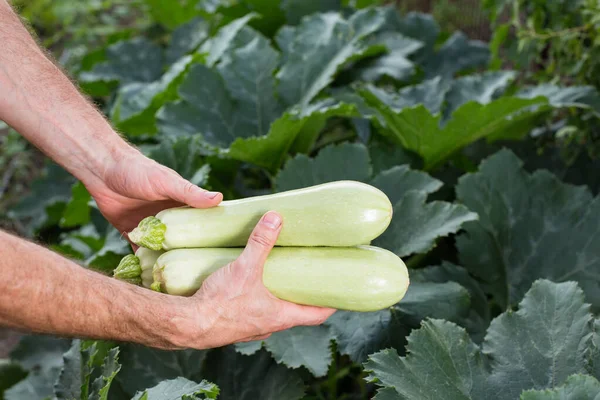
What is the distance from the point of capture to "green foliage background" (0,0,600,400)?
1.57 m

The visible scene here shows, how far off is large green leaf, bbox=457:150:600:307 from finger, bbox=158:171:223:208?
3.22 feet

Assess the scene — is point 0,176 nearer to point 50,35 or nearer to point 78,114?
point 50,35

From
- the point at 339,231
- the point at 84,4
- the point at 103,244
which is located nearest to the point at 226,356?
the point at 339,231

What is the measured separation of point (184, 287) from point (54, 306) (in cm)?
29

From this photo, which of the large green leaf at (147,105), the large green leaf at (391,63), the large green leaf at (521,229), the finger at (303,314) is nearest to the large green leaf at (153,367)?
the finger at (303,314)

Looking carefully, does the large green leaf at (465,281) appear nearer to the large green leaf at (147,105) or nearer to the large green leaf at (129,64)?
the large green leaf at (147,105)

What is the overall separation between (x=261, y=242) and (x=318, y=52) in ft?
5.23

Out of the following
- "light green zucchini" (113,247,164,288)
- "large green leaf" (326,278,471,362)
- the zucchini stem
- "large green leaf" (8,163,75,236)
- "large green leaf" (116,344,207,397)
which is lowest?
"large green leaf" (8,163,75,236)

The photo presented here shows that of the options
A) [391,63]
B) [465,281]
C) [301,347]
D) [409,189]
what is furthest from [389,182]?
[391,63]

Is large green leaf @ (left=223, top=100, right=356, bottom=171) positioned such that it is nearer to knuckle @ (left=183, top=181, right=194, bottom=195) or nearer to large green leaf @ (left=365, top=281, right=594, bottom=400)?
knuckle @ (left=183, top=181, right=194, bottom=195)

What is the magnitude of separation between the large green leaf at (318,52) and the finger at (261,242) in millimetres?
1303

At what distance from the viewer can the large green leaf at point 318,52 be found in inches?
106

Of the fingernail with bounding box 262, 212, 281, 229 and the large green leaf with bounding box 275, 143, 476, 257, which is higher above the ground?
the fingernail with bounding box 262, 212, 281, 229

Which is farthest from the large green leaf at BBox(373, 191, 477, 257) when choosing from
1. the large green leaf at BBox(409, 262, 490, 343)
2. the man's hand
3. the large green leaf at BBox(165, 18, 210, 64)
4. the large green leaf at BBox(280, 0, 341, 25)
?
the large green leaf at BBox(165, 18, 210, 64)
